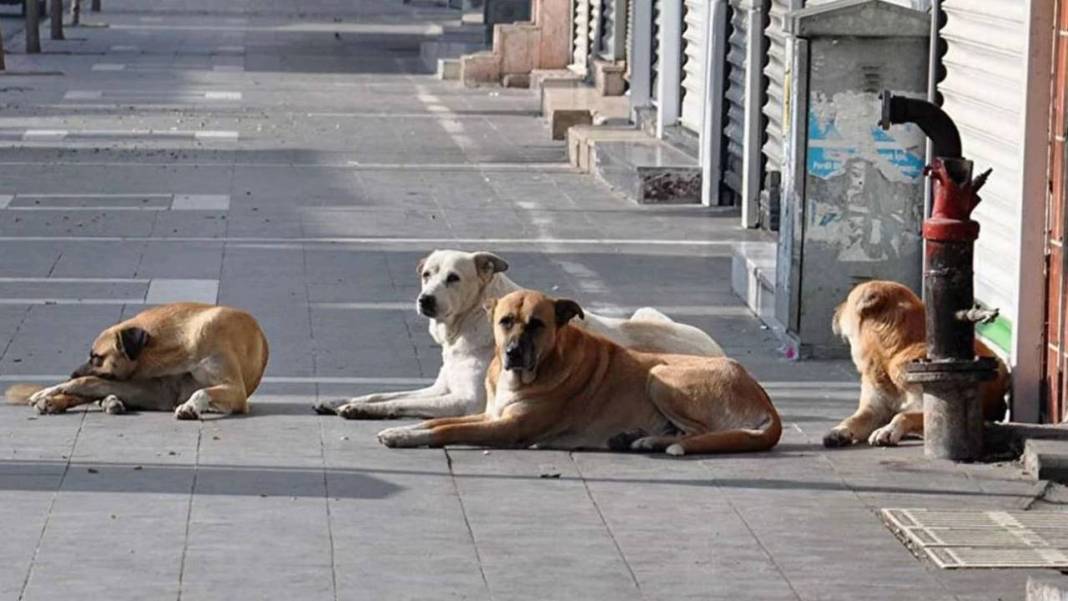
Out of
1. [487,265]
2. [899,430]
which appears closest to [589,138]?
[487,265]

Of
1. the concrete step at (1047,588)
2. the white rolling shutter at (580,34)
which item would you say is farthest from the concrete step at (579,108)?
the concrete step at (1047,588)

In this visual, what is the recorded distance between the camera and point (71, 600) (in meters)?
6.65

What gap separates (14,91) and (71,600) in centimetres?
2261

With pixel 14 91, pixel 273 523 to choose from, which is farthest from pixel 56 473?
pixel 14 91

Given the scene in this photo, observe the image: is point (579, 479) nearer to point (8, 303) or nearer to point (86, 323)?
point (86, 323)

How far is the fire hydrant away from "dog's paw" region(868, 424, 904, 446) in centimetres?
29

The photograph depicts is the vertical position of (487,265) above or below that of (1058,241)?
below

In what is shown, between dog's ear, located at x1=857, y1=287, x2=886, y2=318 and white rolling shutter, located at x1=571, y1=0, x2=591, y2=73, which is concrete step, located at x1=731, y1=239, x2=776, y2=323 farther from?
white rolling shutter, located at x1=571, y1=0, x2=591, y2=73

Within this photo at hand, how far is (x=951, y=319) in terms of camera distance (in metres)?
8.94

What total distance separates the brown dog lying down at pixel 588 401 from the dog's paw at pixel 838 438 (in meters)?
0.24

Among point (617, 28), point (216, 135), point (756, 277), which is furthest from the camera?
point (617, 28)

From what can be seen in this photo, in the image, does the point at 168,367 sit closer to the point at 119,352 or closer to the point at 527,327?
the point at 119,352

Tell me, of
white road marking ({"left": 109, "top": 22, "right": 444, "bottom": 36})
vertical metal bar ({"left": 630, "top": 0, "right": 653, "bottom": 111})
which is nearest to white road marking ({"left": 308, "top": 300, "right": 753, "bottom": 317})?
vertical metal bar ({"left": 630, "top": 0, "right": 653, "bottom": 111})

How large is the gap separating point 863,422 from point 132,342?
3.04 metres
